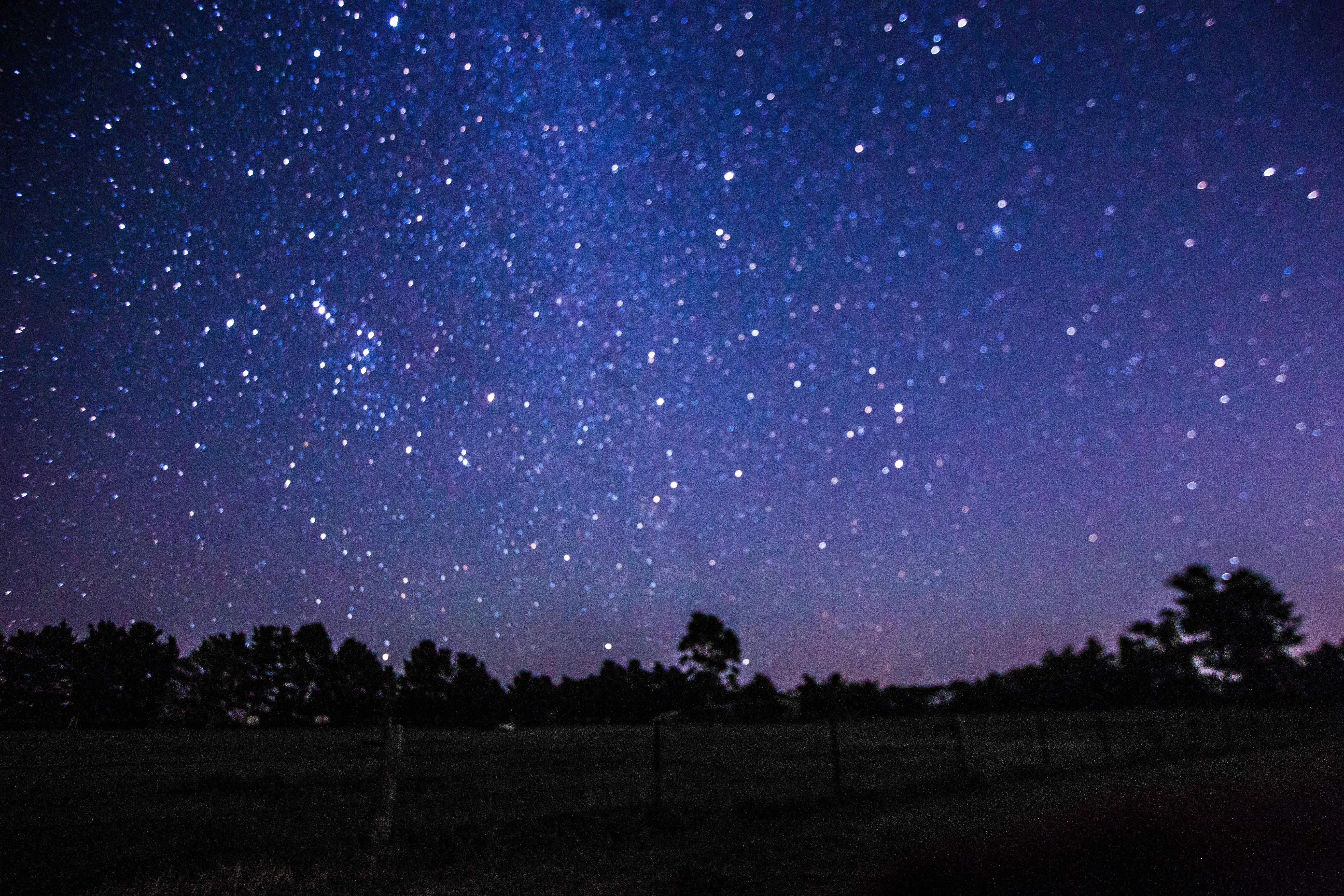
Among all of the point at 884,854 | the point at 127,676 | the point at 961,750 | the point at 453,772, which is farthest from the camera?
the point at 127,676

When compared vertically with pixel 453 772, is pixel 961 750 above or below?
above

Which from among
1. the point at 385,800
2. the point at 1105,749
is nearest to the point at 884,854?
the point at 385,800

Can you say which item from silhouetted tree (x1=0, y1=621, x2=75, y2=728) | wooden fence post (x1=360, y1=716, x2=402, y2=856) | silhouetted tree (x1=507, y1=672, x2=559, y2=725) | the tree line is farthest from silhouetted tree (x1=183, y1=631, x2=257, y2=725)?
wooden fence post (x1=360, y1=716, x2=402, y2=856)

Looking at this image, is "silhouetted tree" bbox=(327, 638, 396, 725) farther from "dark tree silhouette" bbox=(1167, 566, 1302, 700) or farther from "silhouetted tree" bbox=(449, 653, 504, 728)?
"dark tree silhouette" bbox=(1167, 566, 1302, 700)

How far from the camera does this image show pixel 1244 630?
6731 centimetres

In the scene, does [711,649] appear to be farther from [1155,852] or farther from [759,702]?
[1155,852]

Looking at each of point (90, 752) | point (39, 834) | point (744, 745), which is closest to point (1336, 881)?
point (39, 834)

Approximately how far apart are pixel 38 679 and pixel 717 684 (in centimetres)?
5375

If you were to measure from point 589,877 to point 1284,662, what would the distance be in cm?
8822

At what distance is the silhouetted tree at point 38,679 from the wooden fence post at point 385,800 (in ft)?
18.6

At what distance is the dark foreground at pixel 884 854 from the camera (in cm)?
600

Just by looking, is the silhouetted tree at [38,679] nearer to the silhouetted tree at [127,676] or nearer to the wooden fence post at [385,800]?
the wooden fence post at [385,800]

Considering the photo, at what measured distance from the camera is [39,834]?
8.04 meters

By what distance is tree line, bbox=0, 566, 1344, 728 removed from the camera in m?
60.5
